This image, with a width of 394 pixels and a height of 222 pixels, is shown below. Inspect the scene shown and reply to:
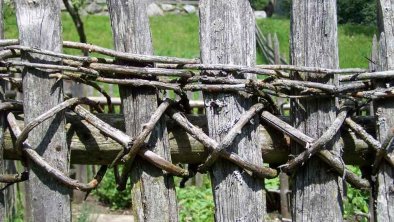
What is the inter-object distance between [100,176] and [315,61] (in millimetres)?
800

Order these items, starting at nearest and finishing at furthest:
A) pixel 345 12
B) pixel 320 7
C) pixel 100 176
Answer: pixel 320 7
pixel 100 176
pixel 345 12

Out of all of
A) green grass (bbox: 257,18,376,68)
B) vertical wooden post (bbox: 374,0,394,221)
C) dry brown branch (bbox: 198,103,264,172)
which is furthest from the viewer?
green grass (bbox: 257,18,376,68)

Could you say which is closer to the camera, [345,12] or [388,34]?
[388,34]

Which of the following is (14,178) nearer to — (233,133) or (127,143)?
(127,143)

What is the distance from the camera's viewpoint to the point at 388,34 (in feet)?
7.06

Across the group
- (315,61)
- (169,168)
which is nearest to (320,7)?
(315,61)

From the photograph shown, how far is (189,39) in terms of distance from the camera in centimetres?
935

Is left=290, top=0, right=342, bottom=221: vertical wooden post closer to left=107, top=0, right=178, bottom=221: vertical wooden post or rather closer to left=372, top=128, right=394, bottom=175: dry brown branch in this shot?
left=372, top=128, right=394, bottom=175: dry brown branch

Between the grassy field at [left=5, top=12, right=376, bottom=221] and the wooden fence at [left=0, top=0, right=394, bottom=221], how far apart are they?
0.26 m

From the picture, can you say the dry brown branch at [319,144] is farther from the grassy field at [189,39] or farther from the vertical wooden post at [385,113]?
the grassy field at [189,39]

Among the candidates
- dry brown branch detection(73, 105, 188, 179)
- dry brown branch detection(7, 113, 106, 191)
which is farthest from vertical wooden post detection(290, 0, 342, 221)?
dry brown branch detection(7, 113, 106, 191)

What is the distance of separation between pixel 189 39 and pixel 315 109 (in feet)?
24.0

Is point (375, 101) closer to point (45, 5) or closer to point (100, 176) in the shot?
point (100, 176)

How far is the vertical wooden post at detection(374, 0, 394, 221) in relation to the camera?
7.05ft
